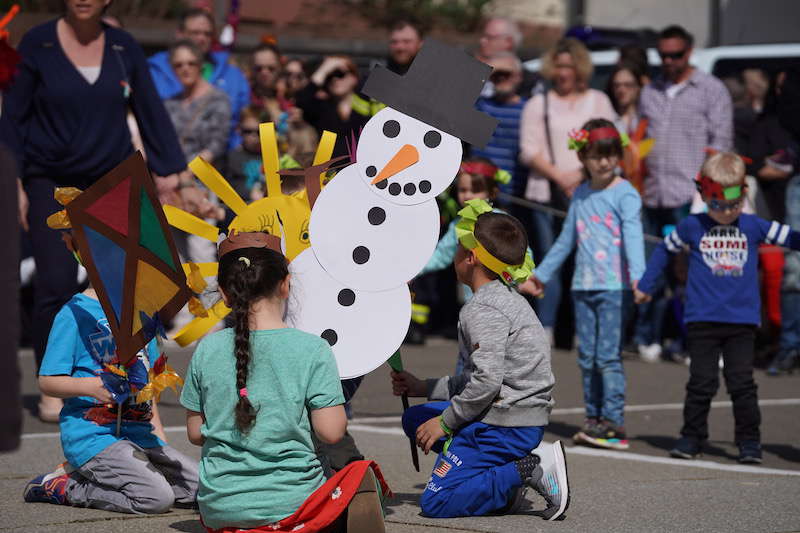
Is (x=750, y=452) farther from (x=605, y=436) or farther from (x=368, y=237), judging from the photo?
(x=368, y=237)

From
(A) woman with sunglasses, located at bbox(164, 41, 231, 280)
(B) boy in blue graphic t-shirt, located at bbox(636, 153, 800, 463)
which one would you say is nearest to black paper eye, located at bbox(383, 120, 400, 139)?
(B) boy in blue graphic t-shirt, located at bbox(636, 153, 800, 463)

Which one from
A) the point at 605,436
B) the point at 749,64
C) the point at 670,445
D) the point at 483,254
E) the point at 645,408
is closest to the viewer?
the point at 483,254

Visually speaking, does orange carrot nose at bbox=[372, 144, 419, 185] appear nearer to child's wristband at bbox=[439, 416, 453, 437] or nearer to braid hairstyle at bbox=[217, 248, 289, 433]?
braid hairstyle at bbox=[217, 248, 289, 433]

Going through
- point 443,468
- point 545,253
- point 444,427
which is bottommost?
point 443,468

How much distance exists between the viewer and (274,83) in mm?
11133

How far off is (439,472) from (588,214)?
8.58ft

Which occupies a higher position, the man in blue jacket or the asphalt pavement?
the man in blue jacket

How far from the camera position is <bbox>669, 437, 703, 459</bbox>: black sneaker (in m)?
6.76

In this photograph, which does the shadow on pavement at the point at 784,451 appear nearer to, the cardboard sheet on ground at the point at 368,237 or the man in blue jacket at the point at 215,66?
the cardboard sheet on ground at the point at 368,237

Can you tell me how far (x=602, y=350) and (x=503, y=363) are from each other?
215cm

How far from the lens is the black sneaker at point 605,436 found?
7000mm

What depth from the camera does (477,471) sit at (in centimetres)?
524

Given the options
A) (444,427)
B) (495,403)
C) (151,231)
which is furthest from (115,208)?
(495,403)

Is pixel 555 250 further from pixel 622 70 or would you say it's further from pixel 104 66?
pixel 622 70
